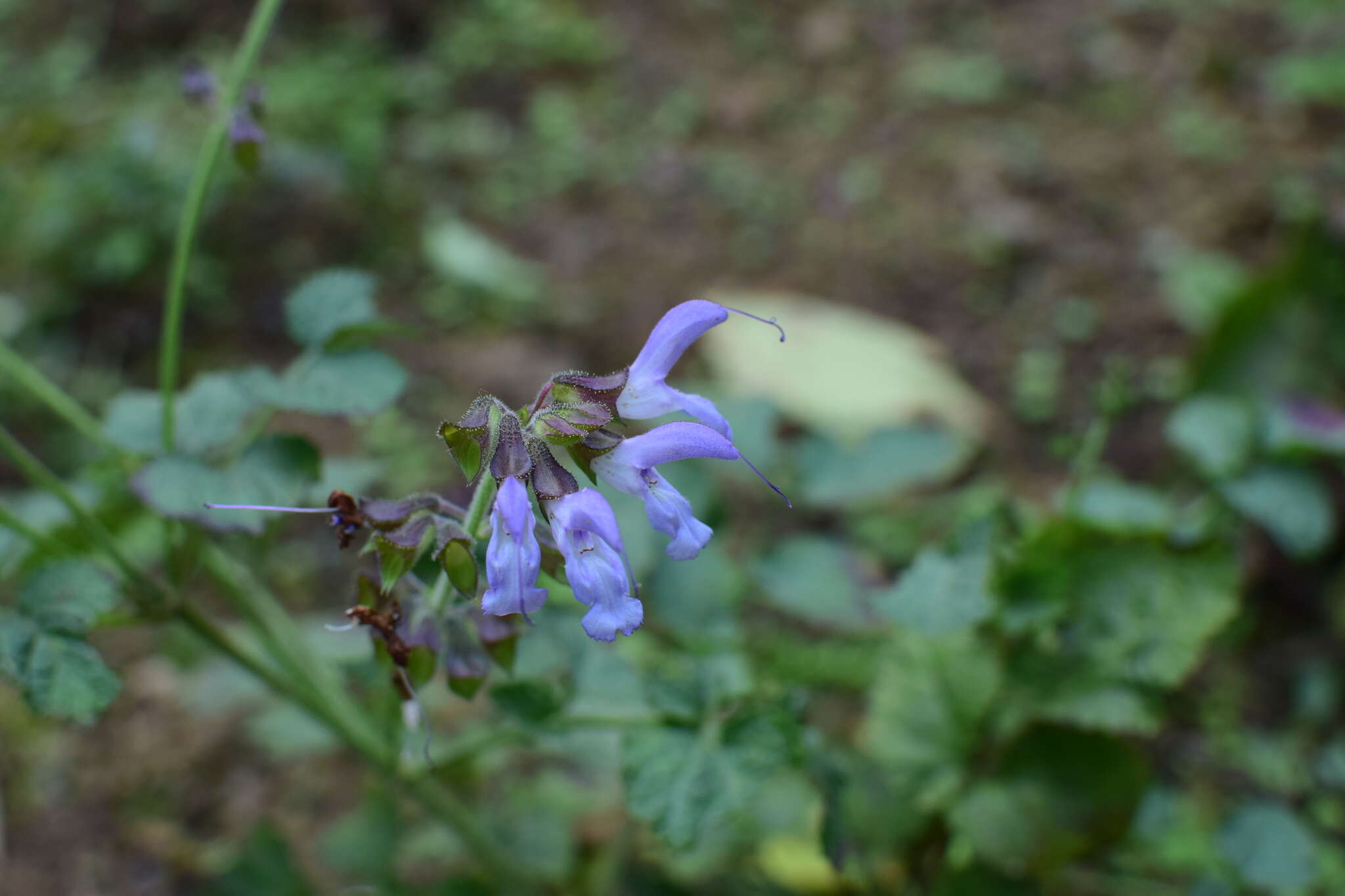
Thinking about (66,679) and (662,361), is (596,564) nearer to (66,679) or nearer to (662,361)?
(662,361)

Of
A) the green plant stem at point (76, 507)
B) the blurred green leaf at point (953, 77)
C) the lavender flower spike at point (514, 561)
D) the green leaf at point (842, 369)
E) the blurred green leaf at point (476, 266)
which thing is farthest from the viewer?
the blurred green leaf at point (953, 77)

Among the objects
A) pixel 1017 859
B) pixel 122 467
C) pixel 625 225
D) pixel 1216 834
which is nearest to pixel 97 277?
pixel 625 225

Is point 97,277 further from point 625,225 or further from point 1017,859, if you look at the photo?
point 1017,859

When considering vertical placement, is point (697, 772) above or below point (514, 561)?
below

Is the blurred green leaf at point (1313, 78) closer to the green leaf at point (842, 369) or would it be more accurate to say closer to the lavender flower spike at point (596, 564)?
the green leaf at point (842, 369)

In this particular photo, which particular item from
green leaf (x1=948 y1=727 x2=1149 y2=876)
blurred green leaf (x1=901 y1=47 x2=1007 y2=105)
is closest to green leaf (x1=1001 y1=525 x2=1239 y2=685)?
green leaf (x1=948 y1=727 x2=1149 y2=876)

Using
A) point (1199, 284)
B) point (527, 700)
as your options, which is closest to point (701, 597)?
point (527, 700)

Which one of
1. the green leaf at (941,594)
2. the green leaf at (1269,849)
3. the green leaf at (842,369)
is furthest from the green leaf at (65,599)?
the green leaf at (842,369)
